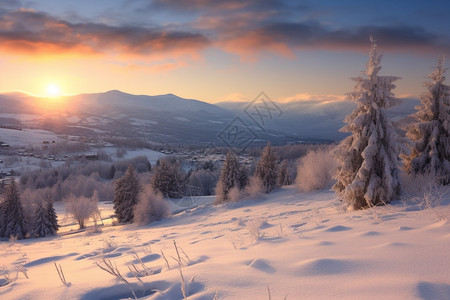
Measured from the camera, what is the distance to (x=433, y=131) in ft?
47.1

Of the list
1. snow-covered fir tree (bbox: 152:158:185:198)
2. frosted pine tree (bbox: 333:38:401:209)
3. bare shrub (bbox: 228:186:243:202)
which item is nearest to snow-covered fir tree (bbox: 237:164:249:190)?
bare shrub (bbox: 228:186:243:202)

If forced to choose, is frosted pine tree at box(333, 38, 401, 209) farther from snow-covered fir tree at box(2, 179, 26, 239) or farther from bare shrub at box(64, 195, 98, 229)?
snow-covered fir tree at box(2, 179, 26, 239)

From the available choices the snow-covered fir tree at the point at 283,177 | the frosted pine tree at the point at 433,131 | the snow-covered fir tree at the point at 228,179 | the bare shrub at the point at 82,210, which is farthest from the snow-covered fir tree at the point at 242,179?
the frosted pine tree at the point at 433,131

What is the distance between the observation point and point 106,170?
8506 cm

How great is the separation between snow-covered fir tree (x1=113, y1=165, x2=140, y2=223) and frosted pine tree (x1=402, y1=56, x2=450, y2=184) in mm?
32716

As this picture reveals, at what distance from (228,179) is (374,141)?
29022 mm

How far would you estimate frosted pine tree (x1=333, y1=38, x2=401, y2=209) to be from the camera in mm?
11320

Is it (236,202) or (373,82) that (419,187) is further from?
(236,202)

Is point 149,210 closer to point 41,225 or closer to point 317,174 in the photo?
point 41,225

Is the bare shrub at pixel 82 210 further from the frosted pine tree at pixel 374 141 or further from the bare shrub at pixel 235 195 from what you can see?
the frosted pine tree at pixel 374 141

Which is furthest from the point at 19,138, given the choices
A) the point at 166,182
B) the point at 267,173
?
the point at 267,173

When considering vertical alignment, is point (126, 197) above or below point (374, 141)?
below

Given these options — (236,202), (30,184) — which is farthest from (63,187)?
(236,202)

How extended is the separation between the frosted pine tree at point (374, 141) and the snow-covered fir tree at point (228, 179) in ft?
88.1
